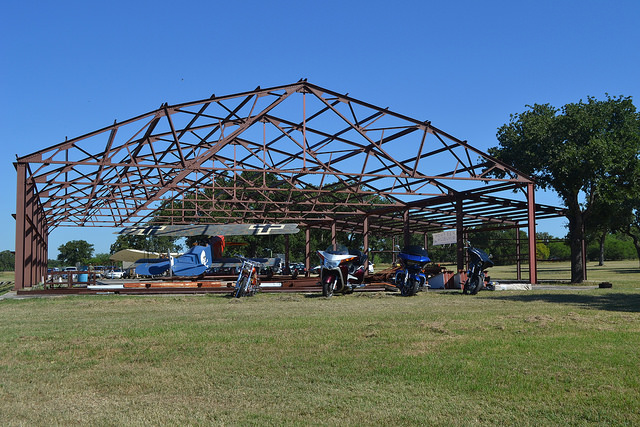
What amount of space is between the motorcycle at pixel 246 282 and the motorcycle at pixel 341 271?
7.09ft

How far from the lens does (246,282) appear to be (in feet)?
56.2

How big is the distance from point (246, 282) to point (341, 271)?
2.94 meters

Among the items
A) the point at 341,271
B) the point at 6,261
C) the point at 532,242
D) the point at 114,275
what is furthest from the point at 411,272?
the point at 6,261

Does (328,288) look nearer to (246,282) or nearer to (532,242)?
(246,282)

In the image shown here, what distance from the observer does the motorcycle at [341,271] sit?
17.1 metres

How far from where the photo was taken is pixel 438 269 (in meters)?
20.2

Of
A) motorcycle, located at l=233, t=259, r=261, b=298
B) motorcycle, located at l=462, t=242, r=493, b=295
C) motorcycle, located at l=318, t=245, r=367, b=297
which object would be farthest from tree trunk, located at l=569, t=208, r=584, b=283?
motorcycle, located at l=233, t=259, r=261, b=298

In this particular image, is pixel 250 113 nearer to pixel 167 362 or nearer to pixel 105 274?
pixel 167 362

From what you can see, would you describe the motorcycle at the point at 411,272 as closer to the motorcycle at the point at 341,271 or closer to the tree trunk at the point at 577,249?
the motorcycle at the point at 341,271

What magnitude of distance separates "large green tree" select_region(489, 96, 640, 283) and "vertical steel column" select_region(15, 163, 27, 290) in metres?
20.8

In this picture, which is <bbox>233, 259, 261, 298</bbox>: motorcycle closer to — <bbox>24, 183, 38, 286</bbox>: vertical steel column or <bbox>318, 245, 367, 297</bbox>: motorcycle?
<bbox>318, 245, 367, 297</bbox>: motorcycle

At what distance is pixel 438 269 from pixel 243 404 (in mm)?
16003

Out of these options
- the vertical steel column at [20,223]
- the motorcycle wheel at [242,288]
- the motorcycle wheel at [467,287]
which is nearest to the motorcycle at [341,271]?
the motorcycle wheel at [242,288]

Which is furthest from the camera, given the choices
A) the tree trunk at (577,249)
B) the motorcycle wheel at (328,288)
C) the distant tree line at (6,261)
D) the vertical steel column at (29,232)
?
the distant tree line at (6,261)
